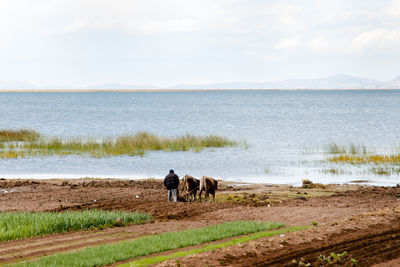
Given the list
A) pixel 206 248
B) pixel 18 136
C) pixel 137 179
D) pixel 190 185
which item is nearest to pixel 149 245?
pixel 206 248

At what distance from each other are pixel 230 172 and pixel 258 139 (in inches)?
1033

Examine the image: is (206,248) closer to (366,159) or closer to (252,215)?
(252,215)

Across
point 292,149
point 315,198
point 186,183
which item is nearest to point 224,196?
point 186,183

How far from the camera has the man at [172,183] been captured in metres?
22.3

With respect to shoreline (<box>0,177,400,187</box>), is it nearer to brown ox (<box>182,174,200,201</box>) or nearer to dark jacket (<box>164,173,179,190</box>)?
brown ox (<box>182,174,200,201</box>)

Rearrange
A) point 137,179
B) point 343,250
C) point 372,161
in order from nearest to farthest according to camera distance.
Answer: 1. point 343,250
2. point 137,179
3. point 372,161

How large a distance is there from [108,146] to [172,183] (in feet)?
87.7

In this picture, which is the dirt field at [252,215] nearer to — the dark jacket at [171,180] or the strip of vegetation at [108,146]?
the dark jacket at [171,180]

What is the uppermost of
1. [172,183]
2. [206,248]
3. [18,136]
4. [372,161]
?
[18,136]

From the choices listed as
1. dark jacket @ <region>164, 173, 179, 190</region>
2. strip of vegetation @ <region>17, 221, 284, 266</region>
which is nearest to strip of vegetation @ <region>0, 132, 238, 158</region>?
dark jacket @ <region>164, 173, 179, 190</region>

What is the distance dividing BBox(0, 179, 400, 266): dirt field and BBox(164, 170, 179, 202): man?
0.71m

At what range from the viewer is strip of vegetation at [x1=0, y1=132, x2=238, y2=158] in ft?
153

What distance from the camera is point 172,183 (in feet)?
73.8

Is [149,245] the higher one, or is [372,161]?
[149,245]
